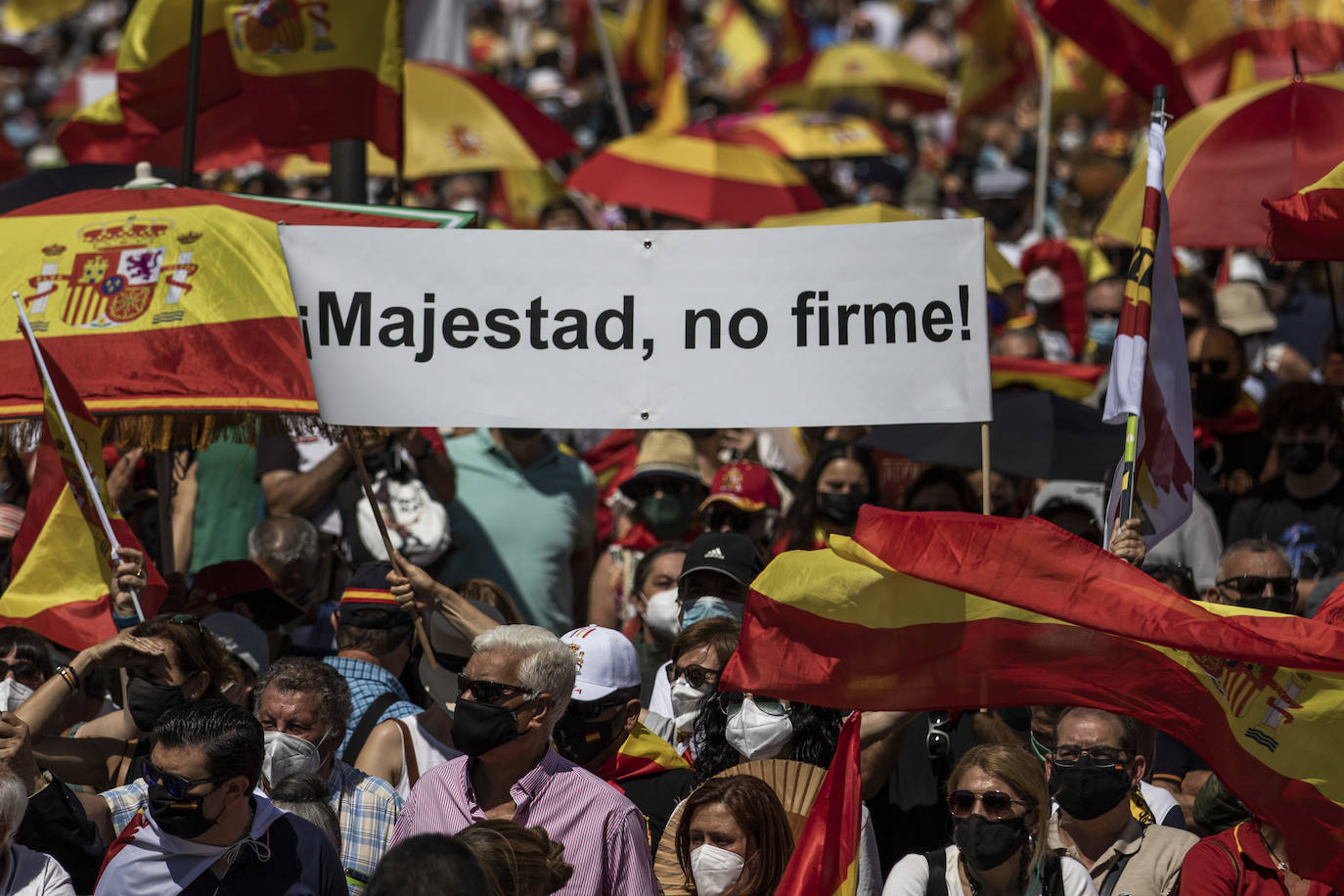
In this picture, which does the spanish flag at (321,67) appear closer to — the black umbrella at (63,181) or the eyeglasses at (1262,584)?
the black umbrella at (63,181)

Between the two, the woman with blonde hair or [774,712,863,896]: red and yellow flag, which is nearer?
the woman with blonde hair

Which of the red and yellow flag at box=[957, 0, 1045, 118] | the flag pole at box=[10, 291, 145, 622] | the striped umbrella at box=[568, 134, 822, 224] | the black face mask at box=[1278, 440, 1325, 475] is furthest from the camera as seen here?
the red and yellow flag at box=[957, 0, 1045, 118]

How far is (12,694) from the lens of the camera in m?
5.98

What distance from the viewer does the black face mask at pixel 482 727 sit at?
479cm

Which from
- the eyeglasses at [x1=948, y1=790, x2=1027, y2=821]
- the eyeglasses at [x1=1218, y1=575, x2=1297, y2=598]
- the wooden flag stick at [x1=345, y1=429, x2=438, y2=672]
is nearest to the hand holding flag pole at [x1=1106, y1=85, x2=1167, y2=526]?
the eyeglasses at [x1=948, y1=790, x2=1027, y2=821]

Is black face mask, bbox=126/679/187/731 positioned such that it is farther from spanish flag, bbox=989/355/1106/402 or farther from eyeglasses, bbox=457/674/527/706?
spanish flag, bbox=989/355/1106/402

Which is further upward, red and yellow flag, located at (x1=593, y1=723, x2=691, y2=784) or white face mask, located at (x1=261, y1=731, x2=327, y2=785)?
white face mask, located at (x1=261, y1=731, x2=327, y2=785)

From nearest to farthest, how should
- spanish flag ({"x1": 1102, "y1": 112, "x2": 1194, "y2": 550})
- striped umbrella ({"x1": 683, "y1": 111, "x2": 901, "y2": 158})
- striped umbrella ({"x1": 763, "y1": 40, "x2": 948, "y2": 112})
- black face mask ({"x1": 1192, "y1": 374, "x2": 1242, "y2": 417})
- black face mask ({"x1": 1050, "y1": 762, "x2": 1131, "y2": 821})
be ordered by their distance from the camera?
1. black face mask ({"x1": 1050, "y1": 762, "x2": 1131, "y2": 821})
2. spanish flag ({"x1": 1102, "y1": 112, "x2": 1194, "y2": 550})
3. black face mask ({"x1": 1192, "y1": 374, "x2": 1242, "y2": 417})
4. striped umbrella ({"x1": 683, "y1": 111, "x2": 901, "y2": 158})
5. striped umbrella ({"x1": 763, "y1": 40, "x2": 948, "y2": 112})

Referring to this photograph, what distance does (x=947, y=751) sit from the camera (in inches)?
A: 221

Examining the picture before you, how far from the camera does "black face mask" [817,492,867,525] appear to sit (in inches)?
309

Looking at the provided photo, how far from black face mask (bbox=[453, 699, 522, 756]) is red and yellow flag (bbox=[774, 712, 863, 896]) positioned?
0.75 metres

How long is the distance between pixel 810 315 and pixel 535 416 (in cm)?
91

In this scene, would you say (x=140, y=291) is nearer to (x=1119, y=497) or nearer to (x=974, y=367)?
(x=974, y=367)

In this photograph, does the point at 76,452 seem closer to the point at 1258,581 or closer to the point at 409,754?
the point at 409,754
